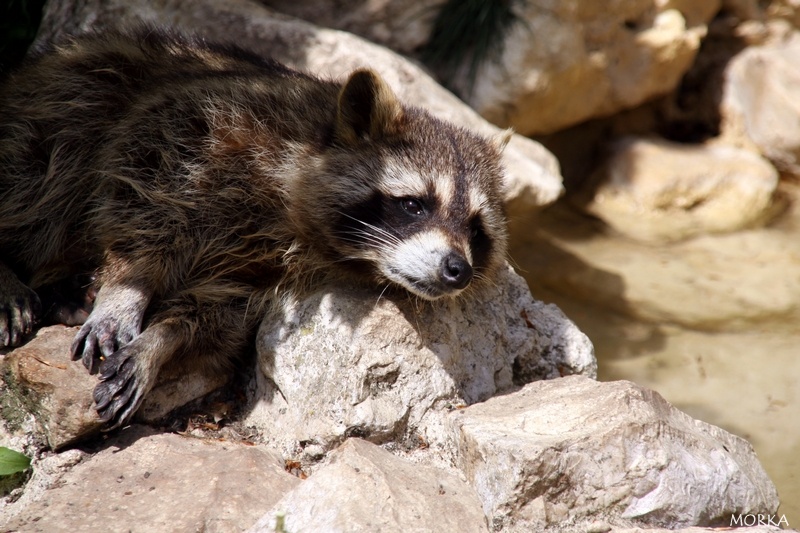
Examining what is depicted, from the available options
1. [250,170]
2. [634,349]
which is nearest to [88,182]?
[250,170]

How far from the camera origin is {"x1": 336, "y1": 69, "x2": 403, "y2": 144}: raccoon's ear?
2.76 metres

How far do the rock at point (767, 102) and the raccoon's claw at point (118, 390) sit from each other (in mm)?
5204

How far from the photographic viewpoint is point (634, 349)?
4262mm

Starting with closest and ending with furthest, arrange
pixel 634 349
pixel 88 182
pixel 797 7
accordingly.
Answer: pixel 88 182
pixel 634 349
pixel 797 7

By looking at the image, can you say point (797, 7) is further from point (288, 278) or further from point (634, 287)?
point (288, 278)

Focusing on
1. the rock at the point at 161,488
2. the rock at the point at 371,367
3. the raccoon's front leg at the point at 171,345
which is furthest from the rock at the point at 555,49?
the rock at the point at 161,488

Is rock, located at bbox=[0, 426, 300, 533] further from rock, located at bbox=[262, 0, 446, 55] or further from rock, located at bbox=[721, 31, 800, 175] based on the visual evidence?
rock, located at bbox=[721, 31, 800, 175]

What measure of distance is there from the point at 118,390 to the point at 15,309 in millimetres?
559

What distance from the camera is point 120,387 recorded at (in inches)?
98.0

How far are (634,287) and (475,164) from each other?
2211 millimetres

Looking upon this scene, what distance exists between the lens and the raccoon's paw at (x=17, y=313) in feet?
8.83

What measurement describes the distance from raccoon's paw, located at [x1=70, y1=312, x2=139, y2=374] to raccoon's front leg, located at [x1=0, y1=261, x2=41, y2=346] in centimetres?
23

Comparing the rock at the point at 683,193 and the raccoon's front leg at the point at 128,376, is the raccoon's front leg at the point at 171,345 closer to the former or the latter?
the raccoon's front leg at the point at 128,376

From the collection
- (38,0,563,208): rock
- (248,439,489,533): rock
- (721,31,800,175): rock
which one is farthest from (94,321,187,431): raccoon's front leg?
(721,31,800,175): rock
